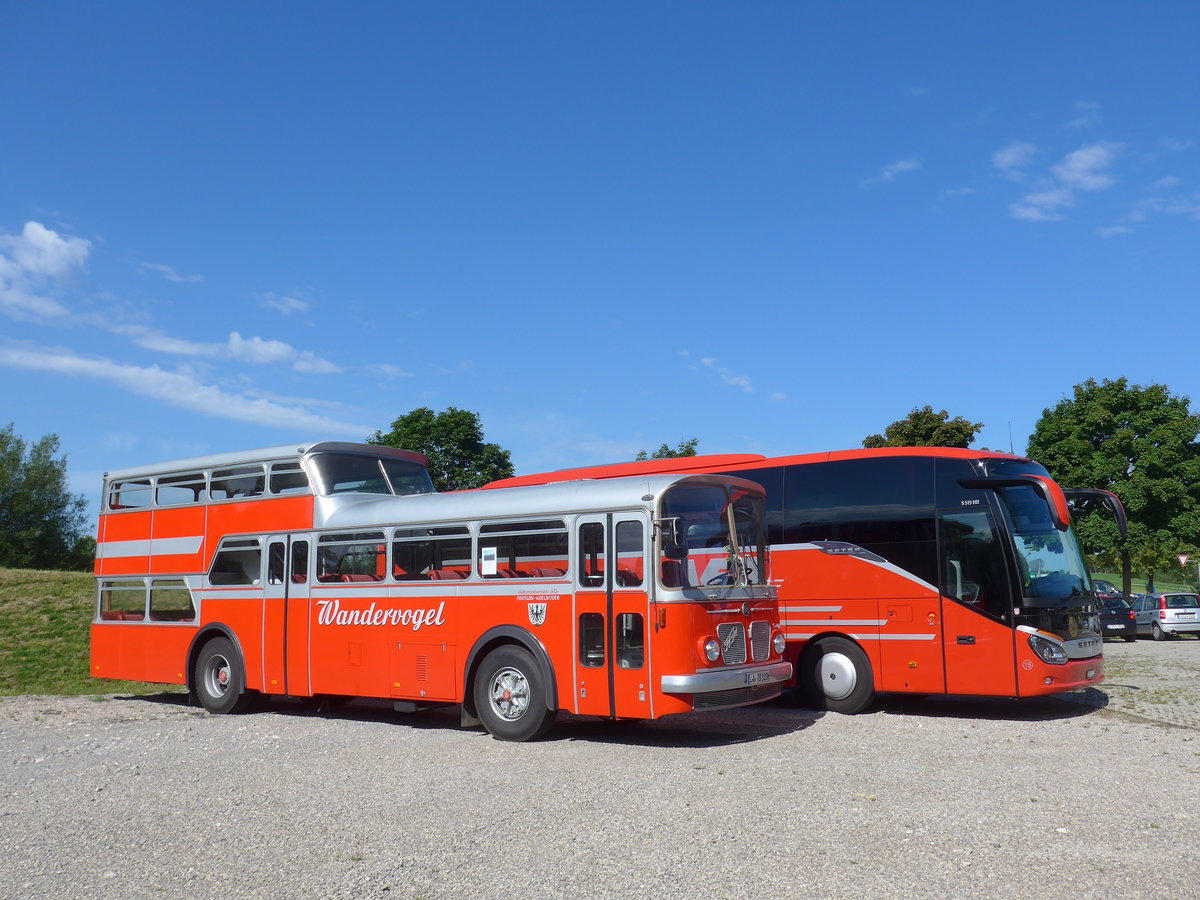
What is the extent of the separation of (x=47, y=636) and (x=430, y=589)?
1581 centimetres

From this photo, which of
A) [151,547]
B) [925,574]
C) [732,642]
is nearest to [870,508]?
[925,574]

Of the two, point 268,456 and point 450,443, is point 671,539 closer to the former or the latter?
point 268,456

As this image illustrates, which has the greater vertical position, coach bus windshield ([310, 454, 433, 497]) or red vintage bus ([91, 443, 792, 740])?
coach bus windshield ([310, 454, 433, 497])

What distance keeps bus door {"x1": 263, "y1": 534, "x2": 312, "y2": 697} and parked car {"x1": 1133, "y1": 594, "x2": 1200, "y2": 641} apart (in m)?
28.6

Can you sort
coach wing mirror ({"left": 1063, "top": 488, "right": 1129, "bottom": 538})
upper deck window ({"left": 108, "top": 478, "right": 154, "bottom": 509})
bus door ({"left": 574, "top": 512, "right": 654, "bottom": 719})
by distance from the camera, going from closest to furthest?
bus door ({"left": 574, "top": 512, "right": 654, "bottom": 719}) < coach wing mirror ({"left": 1063, "top": 488, "right": 1129, "bottom": 538}) < upper deck window ({"left": 108, "top": 478, "right": 154, "bottom": 509})

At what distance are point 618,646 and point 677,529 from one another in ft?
4.49

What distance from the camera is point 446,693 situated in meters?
12.2

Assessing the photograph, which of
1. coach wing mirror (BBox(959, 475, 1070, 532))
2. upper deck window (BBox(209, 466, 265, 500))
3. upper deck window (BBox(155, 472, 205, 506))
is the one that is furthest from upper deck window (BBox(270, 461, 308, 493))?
coach wing mirror (BBox(959, 475, 1070, 532))

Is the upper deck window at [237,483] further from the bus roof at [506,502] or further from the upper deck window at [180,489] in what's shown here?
the bus roof at [506,502]

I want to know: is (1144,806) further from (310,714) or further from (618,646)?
(310,714)

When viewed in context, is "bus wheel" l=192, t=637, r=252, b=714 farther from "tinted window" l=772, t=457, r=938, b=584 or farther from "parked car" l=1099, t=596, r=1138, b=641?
"parked car" l=1099, t=596, r=1138, b=641

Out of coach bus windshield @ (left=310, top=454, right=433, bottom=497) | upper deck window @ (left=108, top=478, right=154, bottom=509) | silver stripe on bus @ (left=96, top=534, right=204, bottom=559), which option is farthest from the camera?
upper deck window @ (left=108, top=478, right=154, bottom=509)

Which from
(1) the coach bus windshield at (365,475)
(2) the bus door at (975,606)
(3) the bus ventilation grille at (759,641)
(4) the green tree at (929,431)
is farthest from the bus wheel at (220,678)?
(4) the green tree at (929,431)

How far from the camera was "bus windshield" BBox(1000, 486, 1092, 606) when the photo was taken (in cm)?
1262
